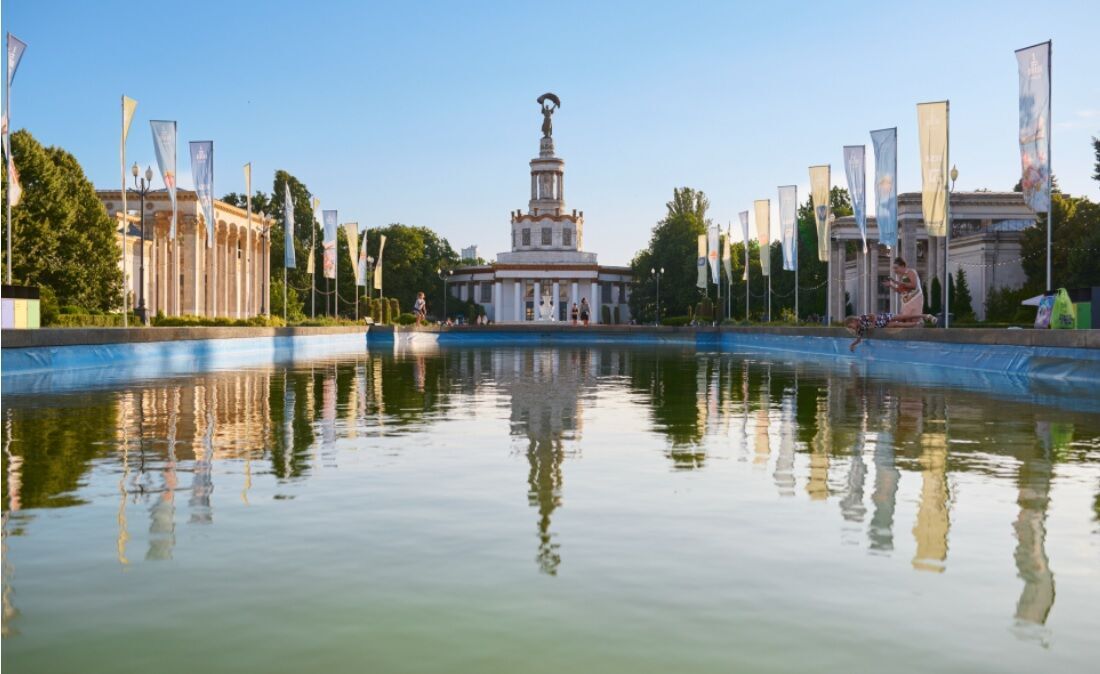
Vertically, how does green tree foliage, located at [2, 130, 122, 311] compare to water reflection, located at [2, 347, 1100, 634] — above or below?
above

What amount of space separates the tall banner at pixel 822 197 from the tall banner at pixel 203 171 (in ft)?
70.9

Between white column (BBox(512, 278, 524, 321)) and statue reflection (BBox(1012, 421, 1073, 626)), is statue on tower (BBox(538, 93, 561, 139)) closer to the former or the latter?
white column (BBox(512, 278, 524, 321))

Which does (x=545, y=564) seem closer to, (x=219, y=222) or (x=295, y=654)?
(x=295, y=654)

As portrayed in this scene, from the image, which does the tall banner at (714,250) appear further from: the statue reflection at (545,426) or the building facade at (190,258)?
the statue reflection at (545,426)

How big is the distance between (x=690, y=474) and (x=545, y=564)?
3227 millimetres

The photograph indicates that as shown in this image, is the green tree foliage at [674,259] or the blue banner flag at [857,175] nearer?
the blue banner flag at [857,175]

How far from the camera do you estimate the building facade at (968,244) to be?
64312 mm

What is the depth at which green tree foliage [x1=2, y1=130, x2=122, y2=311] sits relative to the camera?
50250mm

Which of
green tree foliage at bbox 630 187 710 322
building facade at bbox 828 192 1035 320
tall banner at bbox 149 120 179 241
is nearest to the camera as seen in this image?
tall banner at bbox 149 120 179 241

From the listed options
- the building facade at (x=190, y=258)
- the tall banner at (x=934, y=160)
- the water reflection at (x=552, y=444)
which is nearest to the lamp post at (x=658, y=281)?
the building facade at (x=190, y=258)

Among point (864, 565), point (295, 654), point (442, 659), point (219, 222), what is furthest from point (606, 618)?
point (219, 222)

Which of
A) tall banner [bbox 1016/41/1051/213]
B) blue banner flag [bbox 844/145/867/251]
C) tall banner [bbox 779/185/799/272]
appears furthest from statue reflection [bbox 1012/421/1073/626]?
tall banner [bbox 779/185/799/272]

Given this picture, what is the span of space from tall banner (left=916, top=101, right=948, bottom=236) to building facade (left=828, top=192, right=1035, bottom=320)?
30.3 m

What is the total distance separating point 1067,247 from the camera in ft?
177
